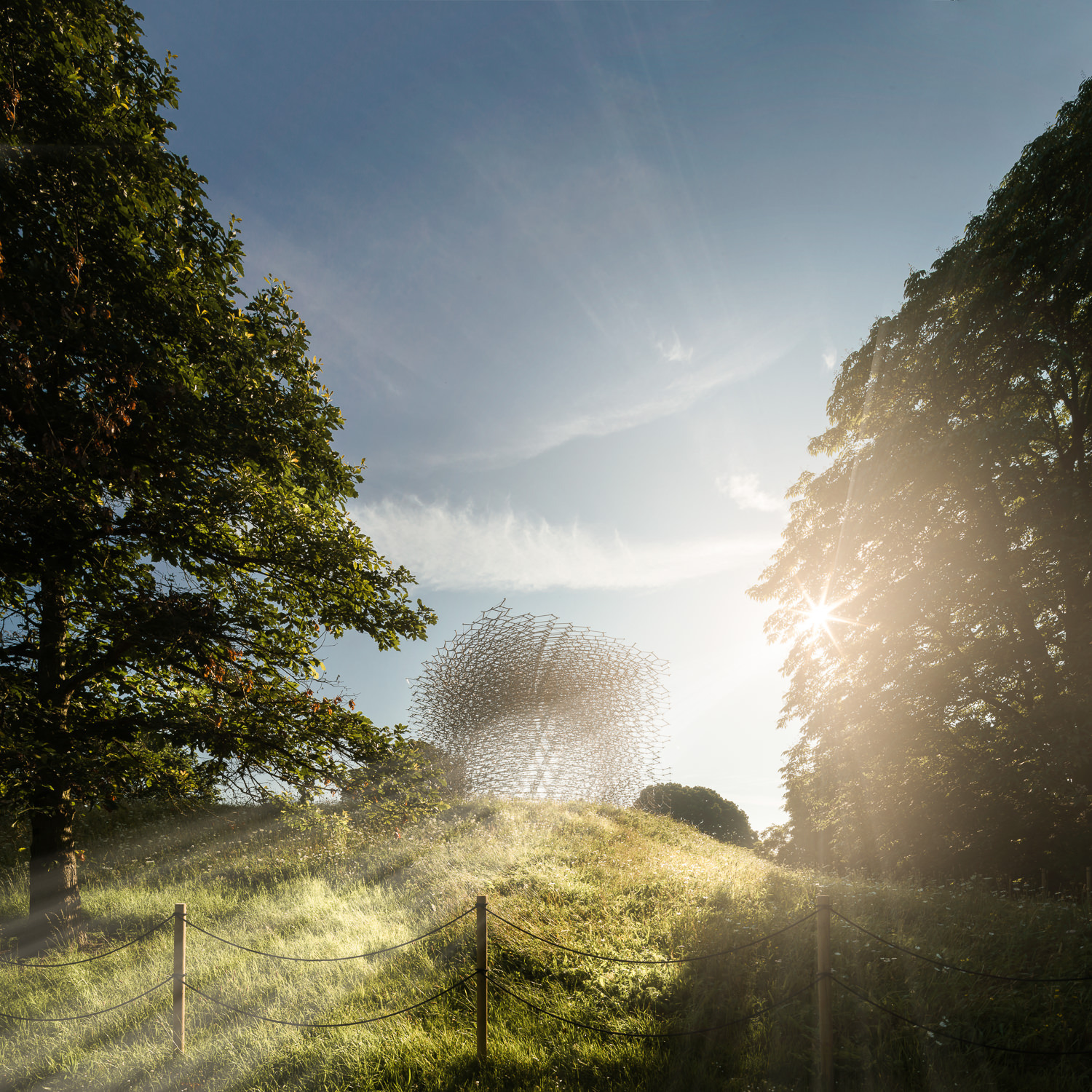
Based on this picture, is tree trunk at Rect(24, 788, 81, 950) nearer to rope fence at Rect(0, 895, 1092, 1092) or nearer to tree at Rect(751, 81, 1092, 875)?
rope fence at Rect(0, 895, 1092, 1092)

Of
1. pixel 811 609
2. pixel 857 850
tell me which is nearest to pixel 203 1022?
pixel 811 609

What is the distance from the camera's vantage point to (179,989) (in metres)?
6.06

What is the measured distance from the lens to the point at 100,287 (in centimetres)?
589

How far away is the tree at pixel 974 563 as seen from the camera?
9664 millimetres

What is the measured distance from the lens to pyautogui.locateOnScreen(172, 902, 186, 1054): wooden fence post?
5.87 meters

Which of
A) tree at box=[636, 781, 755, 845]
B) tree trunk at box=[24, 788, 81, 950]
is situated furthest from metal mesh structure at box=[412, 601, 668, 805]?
tree trunk at box=[24, 788, 81, 950]

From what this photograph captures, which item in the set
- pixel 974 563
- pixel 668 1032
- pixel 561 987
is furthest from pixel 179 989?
pixel 974 563

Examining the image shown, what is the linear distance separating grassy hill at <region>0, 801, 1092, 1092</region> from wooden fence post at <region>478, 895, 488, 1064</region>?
16 cm

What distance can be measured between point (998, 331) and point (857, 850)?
41.1 feet

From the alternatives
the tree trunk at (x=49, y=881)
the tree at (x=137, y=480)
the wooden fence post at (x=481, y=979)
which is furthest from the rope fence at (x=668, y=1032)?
the tree at (x=137, y=480)

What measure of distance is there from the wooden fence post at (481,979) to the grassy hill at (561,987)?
0.16 m

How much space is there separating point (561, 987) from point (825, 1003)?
3.01 metres

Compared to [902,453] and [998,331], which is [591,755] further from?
[998,331]

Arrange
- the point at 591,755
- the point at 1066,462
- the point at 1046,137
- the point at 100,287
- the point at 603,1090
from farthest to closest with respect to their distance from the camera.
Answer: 1. the point at 591,755
2. the point at 1066,462
3. the point at 1046,137
4. the point at 100,287
5. the point at 603,1090
